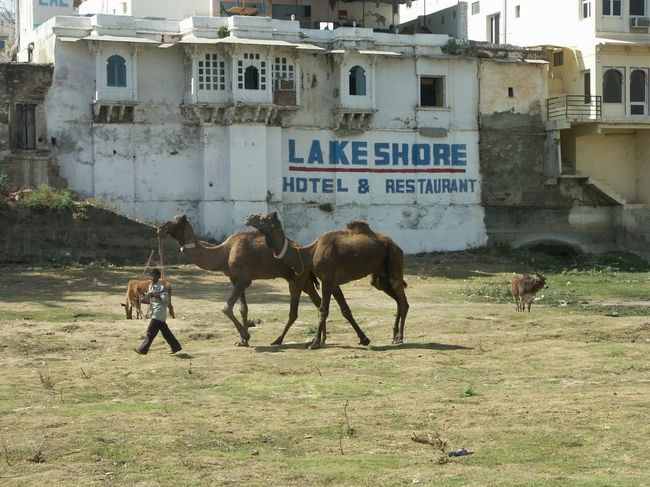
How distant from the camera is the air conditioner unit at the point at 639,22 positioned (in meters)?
47.7

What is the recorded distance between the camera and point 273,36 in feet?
144

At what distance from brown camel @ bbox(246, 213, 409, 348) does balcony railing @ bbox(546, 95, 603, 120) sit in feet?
87.2

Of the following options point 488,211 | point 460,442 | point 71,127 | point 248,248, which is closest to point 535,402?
point 460,442

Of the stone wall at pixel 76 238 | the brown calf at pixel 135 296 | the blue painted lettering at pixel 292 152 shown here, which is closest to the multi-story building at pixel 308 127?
the blue painted lettering at pixel 292 152

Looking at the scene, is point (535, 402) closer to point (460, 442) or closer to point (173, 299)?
point (460, 442)

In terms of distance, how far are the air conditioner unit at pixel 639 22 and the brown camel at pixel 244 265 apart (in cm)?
2840

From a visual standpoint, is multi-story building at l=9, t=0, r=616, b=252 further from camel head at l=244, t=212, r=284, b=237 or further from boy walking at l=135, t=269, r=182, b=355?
boy walking at l=135, t=269, r=182, b=355

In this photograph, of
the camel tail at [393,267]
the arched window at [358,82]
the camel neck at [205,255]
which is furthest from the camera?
the arched window at [358,82]

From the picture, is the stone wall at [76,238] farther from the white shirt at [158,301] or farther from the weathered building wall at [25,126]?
the white shirt at [158,301]

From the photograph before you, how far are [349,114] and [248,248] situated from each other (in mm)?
23242

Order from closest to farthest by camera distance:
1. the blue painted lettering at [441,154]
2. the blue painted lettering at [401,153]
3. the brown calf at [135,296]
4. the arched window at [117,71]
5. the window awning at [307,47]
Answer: the brown calf at [135,296] < the arched window at [117,71] < the window awning at [307,47] < the blue painted lettering at [401,153] < the blue painted lettering at [441,154]

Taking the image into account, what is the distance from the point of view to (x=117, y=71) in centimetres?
4231

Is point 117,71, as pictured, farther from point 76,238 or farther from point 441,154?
point 441,154

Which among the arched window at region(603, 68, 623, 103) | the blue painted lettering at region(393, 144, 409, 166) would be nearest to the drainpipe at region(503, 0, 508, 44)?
the arched window at region(603, 68, 623, 103)
